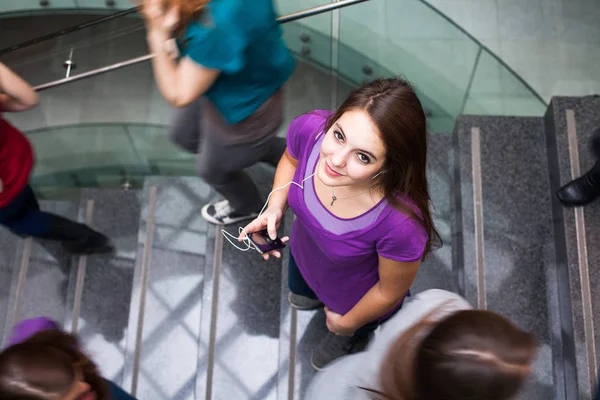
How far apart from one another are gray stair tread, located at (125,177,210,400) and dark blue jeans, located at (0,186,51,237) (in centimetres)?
54

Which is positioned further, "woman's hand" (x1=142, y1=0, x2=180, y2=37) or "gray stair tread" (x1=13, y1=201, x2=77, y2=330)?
"gray stair tread" (x1=13, y1=201, x2=77, y2=330)

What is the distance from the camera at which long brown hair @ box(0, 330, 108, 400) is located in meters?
1.35

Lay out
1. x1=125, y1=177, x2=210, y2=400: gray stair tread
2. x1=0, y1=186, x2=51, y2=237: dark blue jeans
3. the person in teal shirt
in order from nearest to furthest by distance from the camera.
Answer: the person in teal shirt → x1=0, y1=186, x2=51, y2=237: dark blue jeans → x1=125, y1=177, x2=210, y2=400: gray stair tread

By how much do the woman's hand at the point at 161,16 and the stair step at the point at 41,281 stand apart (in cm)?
195

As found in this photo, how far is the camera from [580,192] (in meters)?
2.51

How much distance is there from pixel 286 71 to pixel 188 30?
1.21 feet

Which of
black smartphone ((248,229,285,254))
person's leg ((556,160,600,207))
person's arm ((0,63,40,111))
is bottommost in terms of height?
person's leg ((556,160,600,207))

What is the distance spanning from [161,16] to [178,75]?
19 centimetres

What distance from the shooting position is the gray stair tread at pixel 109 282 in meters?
3.18

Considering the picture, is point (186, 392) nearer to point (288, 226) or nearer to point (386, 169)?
point (288, 226)

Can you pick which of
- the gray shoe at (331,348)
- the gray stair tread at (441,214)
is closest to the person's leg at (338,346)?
the gray shoe at (331,348)

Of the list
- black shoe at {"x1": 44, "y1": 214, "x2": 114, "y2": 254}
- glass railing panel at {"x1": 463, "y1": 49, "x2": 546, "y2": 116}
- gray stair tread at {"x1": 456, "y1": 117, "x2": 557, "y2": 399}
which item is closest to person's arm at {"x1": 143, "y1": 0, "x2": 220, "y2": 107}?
black shoe at {"x1": 44, "y1": 214, "x2": 114, "y2": 254}

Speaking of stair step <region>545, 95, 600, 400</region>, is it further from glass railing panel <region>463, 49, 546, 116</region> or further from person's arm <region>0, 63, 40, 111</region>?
person's arm <region>0, 63, 40, 111</region>

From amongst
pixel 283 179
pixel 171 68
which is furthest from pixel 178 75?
pixel 283 179
